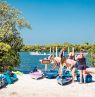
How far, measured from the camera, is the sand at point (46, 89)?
19.6 m

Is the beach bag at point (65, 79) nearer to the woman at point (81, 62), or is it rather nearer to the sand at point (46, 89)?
the sand at point (46, 89)

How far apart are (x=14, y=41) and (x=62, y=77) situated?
32.6 ft

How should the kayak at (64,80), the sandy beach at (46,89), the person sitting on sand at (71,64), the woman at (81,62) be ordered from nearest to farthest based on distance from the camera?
1. the sandy beach at (46,89)
2. the woman at (81,62)
3. the kayak at (64,80)
4. the person sitting on sand at (71,64)

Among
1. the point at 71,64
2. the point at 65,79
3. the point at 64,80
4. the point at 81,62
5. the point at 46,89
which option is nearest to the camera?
the point at 46,89

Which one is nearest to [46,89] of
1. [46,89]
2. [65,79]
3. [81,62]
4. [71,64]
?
[46,89]

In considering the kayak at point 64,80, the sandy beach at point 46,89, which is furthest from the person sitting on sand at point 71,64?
the sandy beach at point 46,89

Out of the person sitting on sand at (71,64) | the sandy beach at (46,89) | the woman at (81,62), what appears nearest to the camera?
the sandy beach at (46,89)

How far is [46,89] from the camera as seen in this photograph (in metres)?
20.6

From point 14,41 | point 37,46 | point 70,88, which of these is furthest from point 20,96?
point 37,46

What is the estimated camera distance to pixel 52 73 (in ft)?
77.5

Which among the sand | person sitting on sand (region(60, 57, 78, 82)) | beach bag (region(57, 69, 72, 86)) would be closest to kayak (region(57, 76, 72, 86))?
beach bag (region(57, 69, 72, 86))

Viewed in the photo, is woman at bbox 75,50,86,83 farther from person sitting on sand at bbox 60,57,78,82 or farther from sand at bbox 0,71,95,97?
sand at bbox 0,71,95,97

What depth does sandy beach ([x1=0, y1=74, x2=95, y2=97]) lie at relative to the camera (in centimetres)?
1961

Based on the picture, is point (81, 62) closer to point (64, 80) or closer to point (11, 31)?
point (64, 80)
